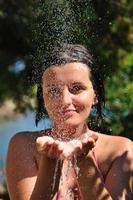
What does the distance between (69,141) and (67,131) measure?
7.0 inches

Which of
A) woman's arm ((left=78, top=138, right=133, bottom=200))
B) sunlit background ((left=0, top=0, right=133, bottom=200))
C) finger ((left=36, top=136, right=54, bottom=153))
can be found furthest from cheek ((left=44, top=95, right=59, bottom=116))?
sunlit background ((left=0, top=0, right=133, bottom=200))

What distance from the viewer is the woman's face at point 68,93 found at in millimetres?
3285

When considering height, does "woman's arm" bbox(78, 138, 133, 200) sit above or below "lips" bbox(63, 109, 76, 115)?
below

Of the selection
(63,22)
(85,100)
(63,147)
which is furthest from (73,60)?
(63,22)

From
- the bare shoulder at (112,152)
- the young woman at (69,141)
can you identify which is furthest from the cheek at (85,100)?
the bare shoulder at (112,152)

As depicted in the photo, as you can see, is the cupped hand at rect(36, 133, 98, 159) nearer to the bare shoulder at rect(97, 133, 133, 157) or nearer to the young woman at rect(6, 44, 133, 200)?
the young woman at rect(6, 44, 133, 200)

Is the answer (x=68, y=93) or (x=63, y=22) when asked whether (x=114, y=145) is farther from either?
(x=63, y=22)

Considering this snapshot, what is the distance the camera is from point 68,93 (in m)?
3.33

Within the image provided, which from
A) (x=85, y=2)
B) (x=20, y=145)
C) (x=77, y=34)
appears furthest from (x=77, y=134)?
(x=85, y=2)

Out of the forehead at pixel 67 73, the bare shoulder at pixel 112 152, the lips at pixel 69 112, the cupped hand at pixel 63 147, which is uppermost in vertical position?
the forehead at pixel 67 73

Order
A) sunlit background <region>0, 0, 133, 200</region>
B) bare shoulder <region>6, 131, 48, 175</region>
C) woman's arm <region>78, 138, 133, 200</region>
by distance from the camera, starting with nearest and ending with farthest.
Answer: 1. woman's arm <region>78, 138, 133, 200</region>
2. bare shoulder <region>6, 131, 48, 175</region>
3. sunlit background <region>0, 0, 133, 200</region>

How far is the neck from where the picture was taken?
3370 millimetres

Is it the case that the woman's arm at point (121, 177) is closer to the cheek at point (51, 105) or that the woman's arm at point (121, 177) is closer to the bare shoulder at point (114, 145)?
the bare shoulder at point (114, 145)

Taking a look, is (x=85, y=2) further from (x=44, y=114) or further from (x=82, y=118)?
(x=82, y=118)
